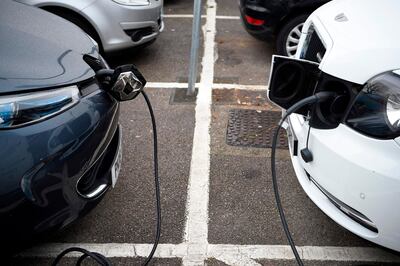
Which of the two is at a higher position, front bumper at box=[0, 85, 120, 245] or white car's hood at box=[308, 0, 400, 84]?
white car's hood at box=[308, 0, 400, 84]

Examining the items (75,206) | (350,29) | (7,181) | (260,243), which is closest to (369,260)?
(260,243)

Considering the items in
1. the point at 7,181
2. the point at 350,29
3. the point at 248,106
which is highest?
the point at 350,29

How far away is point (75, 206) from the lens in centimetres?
198

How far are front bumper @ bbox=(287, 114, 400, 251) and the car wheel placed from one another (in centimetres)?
256

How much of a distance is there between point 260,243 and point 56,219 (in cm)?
119

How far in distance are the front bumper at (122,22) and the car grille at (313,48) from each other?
207cm

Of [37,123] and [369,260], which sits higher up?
[37,123]

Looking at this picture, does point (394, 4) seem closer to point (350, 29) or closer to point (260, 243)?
point (350, 29)

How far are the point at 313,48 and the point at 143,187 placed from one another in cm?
148

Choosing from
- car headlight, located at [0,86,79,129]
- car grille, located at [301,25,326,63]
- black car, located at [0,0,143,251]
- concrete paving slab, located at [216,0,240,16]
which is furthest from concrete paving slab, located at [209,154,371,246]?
concrete paving slab, located at [216,0,240,16]

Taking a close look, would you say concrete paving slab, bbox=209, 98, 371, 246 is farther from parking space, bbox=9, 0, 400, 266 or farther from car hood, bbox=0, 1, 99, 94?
car hood, bbox=0, 1, 99, 94

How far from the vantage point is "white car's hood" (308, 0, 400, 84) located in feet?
6.21

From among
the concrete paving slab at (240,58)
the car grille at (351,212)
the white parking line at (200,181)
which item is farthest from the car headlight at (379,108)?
the concrete paving slab at (240,58)

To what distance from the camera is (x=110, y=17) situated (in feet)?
13.1
